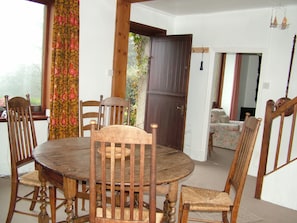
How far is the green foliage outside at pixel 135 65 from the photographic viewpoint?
19.8 ft

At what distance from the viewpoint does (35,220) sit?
8.75 ft

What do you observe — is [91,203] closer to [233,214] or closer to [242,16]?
[233,214]

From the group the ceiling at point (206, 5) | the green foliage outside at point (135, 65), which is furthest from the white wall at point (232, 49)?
the green foliage outside at point (135, 65)

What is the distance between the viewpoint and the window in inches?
140

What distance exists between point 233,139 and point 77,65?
3900 millimetres

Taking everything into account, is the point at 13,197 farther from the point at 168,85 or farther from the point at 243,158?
the point at 168,85

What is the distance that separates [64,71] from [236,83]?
573 cm

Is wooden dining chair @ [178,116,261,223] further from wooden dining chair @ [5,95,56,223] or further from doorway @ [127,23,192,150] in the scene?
doorway @ [127,23,192,150]

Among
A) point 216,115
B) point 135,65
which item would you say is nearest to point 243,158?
point 135,65

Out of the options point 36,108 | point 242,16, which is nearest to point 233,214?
point 36,108

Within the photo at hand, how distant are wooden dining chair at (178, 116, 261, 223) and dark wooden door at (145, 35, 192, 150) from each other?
2.75 m

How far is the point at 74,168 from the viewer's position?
1.81 meters

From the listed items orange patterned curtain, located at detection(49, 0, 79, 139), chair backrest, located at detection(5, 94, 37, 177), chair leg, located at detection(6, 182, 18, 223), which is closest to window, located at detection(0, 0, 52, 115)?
orange patterned curtain, located at detection(49, 0, 79, 139)

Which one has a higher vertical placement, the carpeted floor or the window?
the window
